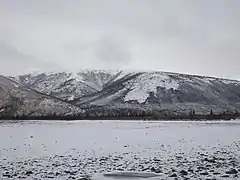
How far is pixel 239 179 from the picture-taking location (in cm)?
1439

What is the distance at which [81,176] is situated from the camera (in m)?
16.0

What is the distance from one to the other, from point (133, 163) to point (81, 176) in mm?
5098

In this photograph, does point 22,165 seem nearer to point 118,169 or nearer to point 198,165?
point 118,169

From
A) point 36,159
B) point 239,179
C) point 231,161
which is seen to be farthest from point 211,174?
point 36,159

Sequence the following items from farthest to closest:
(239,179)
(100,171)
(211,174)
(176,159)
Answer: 1. (176,159)
2. (100,171)
3. (211,174)
4. (239,179)

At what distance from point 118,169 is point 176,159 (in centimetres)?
510

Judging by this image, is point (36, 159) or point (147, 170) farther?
point (36, 159)

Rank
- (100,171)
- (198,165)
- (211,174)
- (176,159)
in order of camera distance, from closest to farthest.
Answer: (211,174)
(100,171)
(198,165)
(176,159)

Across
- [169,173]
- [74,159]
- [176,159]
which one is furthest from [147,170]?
[74,159]

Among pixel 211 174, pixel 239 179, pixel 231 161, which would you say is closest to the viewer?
pixel 239 179

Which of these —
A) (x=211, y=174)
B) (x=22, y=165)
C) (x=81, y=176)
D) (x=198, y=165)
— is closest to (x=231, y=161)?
(x=198, y=165)

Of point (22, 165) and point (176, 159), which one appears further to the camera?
point (176, 159)

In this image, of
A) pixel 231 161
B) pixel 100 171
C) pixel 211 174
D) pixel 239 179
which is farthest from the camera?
pixel 231 161

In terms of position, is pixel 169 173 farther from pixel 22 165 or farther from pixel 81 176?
pixel 22 165
